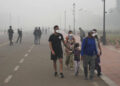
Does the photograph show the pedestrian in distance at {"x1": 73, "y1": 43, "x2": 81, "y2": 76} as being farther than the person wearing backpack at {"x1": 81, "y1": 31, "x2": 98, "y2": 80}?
Yes

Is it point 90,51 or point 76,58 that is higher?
point 90,51

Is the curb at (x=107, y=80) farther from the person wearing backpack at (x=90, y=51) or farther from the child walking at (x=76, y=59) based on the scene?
the child walking at (x=76, y=59)

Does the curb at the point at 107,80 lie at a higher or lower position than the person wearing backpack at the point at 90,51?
lower

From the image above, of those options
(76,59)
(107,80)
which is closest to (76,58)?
(76,59)

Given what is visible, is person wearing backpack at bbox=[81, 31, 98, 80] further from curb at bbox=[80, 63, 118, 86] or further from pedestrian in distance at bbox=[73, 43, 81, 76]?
pedestrian in distance at bbox=[73, 43, 81, 76]

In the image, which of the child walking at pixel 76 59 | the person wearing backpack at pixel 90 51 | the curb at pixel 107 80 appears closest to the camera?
the curb at pixel 107 80

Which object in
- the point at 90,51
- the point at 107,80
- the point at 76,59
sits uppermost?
the point at 90,51

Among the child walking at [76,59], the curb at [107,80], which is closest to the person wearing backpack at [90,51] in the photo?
the curb at [107,80]

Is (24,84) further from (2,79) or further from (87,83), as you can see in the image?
(87,83)

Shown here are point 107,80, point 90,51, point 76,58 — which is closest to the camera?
point 107,80

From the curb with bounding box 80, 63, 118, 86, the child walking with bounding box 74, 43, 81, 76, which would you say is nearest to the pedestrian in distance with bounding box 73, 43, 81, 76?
the child walking with bounding box 74, 43, 81, 76

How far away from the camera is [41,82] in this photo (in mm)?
10641

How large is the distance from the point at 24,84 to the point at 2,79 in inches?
53.3

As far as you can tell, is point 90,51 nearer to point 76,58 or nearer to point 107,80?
point 107,80
